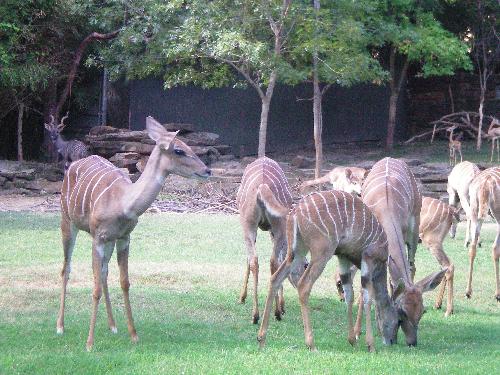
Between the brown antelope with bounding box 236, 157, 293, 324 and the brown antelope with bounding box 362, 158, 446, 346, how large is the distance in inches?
35.1

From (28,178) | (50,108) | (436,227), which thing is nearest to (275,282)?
(436,227)

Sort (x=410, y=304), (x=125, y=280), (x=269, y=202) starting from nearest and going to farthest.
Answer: (x=125, y=280) < (x=410, y=304) < (x=269, y=202)

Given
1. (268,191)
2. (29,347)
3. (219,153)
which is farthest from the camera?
(219,153)

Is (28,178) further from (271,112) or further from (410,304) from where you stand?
(410,304)

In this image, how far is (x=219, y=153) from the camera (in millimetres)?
22734

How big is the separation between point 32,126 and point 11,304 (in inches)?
734

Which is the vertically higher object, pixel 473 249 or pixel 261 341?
pixel 473 249

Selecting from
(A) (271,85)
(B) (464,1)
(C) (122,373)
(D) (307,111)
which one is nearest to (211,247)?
(C) (122,373)

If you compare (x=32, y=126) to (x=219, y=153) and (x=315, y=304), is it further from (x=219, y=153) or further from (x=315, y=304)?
(x=315, y=304)

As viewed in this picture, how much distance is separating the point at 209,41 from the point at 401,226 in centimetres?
1193

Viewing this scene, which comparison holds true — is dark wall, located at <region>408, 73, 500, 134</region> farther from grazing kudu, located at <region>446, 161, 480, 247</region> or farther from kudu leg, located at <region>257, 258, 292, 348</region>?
kudu leg, located at <region>257, 258, 292, 348</region>

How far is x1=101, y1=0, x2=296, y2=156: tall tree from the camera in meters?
19.2

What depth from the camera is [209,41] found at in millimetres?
19422

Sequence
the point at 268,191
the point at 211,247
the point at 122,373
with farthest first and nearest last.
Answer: the point at 211,247, the point at 268,191, the point at 122,373
